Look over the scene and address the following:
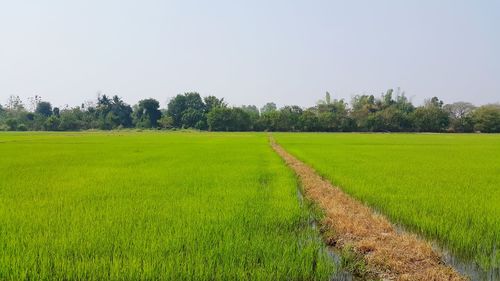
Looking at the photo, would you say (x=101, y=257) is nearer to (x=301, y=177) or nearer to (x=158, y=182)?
(x=158, y=182)

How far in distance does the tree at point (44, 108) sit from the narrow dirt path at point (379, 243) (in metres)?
98.5

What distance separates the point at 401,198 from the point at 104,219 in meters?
4.78

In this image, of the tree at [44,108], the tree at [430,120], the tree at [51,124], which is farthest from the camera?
the tree at [44,108]

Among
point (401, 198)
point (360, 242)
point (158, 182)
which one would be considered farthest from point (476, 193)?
point (158, 182)

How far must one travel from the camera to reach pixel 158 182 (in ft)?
29.2

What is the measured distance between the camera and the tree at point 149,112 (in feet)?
247

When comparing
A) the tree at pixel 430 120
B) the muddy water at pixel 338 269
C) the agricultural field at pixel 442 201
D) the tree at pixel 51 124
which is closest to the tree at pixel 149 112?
the tree at pixel 51 124

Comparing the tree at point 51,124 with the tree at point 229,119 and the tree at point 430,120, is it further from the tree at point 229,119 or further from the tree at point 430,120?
the tree at point 430,120

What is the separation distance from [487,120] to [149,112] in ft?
186

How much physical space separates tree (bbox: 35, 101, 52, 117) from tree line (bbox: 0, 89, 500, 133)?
7.69 feet

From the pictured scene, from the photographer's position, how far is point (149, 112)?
248 ft

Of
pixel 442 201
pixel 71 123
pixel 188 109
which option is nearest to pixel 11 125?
pixel 71 123

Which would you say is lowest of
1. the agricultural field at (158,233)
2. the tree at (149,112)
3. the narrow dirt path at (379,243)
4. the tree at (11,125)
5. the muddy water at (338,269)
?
the muddy water at (338,269)

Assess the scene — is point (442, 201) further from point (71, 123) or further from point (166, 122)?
point (71, 123)
